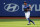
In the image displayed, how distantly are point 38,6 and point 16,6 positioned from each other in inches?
133

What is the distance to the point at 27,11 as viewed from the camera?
452 inches

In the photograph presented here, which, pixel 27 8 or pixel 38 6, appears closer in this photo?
pixel 27 8

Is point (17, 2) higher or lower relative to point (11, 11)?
higher

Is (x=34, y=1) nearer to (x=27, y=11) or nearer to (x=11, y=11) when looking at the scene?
(x=11, y=11)

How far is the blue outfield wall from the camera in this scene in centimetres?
2020

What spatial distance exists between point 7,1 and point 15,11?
77.5 inches

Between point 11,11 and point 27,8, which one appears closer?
point 27,8

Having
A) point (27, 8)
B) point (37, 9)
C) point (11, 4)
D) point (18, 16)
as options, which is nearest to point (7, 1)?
point (11, 4)

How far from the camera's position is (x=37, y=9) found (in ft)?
66.5

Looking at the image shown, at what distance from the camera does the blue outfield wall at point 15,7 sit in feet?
66.3

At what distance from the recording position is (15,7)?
2055cm

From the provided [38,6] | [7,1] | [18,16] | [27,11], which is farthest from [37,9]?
[27,11]

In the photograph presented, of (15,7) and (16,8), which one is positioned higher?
(15,7)

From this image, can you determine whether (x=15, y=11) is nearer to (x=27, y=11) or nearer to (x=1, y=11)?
(x=1, y=11)
